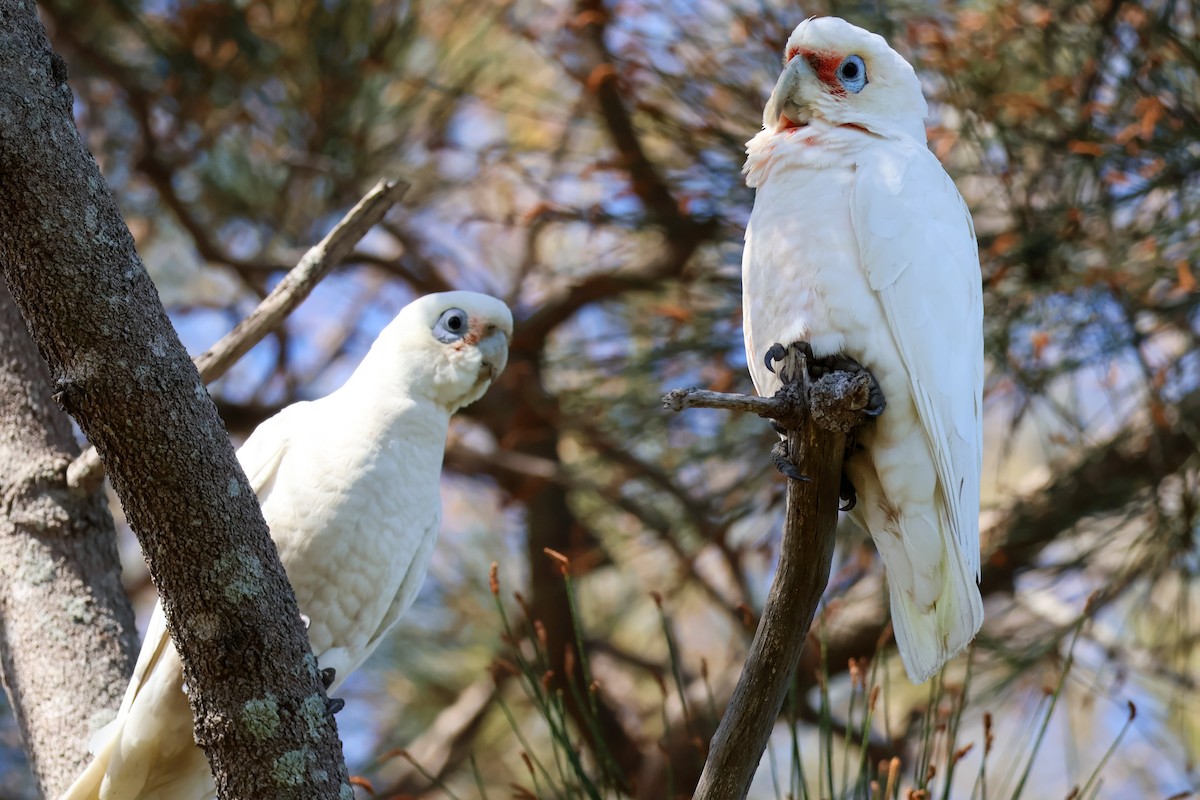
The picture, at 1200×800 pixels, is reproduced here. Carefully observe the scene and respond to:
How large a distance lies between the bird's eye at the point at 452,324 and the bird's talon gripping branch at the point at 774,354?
28.4 inches

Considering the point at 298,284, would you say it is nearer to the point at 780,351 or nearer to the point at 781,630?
the point at 780,351

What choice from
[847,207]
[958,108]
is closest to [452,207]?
[958,108]

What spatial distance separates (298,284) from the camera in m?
2.05

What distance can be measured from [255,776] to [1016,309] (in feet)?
6.56

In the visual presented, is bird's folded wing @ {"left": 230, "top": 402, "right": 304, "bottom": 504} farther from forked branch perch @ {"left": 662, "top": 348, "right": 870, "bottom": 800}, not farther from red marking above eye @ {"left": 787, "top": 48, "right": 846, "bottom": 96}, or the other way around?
red marking above eye @ {"left": 787, "top": 48, "right": 846, "bottom": 96}

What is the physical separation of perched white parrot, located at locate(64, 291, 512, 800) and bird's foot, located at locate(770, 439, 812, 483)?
75 cm

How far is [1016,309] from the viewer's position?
9.17 ft

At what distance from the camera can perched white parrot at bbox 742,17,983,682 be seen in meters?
1.76

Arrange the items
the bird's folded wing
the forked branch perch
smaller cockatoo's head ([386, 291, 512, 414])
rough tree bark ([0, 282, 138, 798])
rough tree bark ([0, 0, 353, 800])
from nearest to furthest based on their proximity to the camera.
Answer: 1. rough tree bark ([0, 0, 353, 800])
2. the forked branch perch
3. rough tree bark ([0, 282, 138, 798])
4. the bird's folded wing
5. smaller cockatoo's head ([386, 291, 512, 414])

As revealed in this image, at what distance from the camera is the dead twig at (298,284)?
6.73ft

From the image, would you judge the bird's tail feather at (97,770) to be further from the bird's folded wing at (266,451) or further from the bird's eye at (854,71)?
the bird's eye at (854,71)

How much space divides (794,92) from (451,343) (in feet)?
2.59

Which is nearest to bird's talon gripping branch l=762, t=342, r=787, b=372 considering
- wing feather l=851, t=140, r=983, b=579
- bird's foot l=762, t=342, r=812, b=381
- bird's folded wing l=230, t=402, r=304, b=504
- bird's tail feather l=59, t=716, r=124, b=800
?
bird's foot l=762, t=342, r=812, b=381

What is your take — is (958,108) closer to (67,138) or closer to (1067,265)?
(1067,265)
